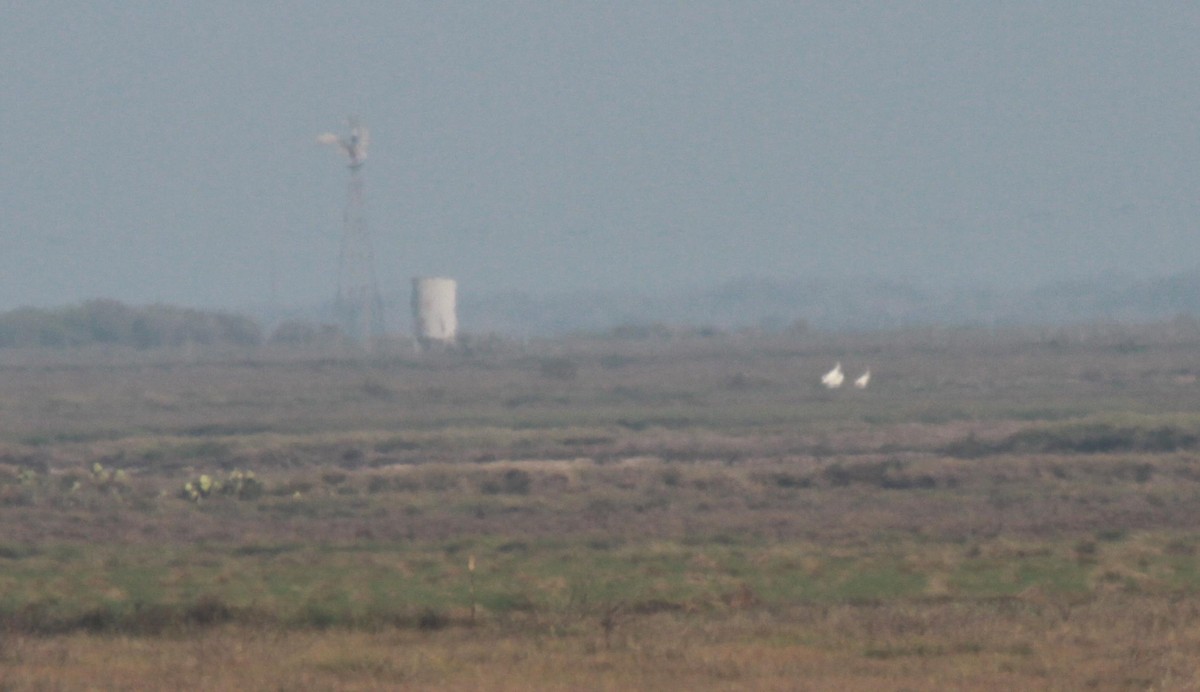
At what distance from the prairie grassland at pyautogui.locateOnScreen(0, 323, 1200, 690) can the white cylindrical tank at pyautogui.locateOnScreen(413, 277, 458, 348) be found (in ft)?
126

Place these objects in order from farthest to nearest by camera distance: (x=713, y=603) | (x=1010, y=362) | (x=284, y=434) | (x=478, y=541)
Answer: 1. (x=1010, y=362)
2. (x=284, y=434)
3. (x=478, y=541)
4. (x=713, y=603)

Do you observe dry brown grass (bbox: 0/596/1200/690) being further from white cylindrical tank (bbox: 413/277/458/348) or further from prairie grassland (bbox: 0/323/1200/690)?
white cylindrical tank (bbox: 413/277/458/348)

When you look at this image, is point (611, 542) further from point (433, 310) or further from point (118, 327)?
point (118, 327)

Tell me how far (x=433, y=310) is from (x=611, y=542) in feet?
275

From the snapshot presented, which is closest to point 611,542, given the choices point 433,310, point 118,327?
point 433,310

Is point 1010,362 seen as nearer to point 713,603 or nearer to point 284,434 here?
point 284,434

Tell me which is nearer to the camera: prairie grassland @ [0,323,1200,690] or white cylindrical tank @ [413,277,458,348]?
prairie grassland @ [0,323,1200,690]

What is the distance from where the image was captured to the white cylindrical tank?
110 m

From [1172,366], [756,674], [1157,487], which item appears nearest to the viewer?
[756,674]

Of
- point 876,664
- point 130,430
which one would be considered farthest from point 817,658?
point 130,430

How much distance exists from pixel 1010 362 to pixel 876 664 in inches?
2939

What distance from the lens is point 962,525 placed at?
30.9 meters

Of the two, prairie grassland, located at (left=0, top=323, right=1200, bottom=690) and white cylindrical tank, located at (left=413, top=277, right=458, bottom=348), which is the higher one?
white cylindrical tank, located at (left=413, top=277, right=458, bottom=348)

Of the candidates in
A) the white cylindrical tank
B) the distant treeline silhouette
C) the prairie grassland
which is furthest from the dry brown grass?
the distant treeline silhouette
